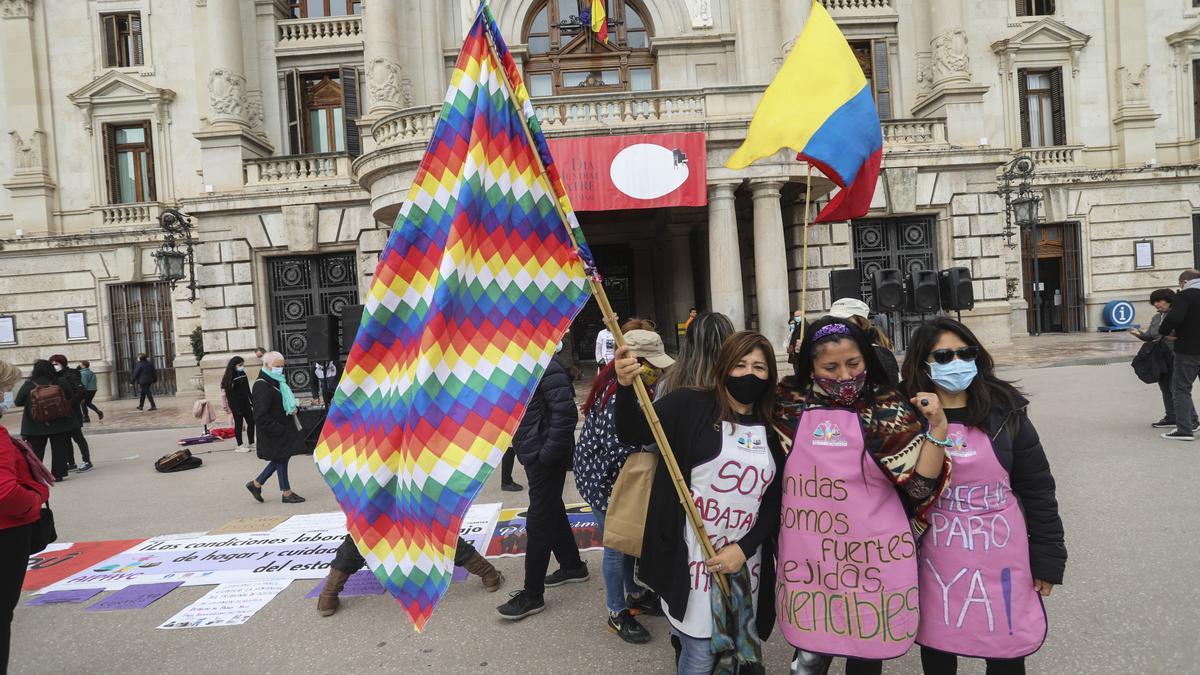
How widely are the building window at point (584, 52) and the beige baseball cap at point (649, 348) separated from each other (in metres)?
16.0

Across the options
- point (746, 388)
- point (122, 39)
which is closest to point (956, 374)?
point (746, 388)

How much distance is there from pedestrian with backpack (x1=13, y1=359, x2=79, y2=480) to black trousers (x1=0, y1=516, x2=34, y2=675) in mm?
7485

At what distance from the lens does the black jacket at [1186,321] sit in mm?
7277

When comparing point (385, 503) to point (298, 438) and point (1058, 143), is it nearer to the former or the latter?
point (298, 438)

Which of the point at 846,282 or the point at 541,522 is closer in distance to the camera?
the point at 541,522

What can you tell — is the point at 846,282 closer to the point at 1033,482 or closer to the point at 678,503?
the point at 1033,482

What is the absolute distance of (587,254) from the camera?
2646mm

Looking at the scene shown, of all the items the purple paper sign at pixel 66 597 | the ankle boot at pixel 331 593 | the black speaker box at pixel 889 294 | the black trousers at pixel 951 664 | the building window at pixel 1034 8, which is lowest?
the purple paper sign at pixel 66 597

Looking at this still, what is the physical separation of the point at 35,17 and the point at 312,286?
14.2 meters

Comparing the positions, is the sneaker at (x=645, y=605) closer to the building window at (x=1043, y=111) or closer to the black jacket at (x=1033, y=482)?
the black jacket at (x=1033, y=482)

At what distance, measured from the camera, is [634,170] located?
13.9 m

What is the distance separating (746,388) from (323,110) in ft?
67.0

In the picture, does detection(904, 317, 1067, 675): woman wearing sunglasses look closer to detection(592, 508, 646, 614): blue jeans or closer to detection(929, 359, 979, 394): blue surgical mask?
detection(929, 359, 979, 394): blue surgical mask

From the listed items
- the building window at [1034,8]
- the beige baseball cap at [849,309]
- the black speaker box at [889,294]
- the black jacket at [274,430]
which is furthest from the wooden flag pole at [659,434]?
the building window at [1034,8]
